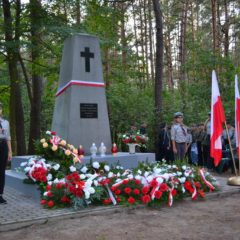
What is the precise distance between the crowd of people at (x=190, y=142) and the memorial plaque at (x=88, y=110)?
2.09 meters

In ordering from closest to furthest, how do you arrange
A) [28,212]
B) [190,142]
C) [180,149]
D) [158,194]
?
[28,212] → [158,194] → [180,149] → [190,142]

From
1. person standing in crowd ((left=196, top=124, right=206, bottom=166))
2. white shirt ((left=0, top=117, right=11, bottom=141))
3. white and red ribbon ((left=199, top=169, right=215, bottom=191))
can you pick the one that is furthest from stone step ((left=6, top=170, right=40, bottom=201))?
person standing in crowd ((left=196, top=124, right=206, bottom=166))

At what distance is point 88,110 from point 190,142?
12.7 feet

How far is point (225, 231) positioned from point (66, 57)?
5769 mm

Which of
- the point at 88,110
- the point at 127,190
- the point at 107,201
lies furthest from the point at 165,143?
the point at 107,201

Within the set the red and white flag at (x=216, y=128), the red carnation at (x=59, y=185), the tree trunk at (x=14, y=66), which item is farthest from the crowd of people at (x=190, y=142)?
the tree trunk at (x=14, y=66)

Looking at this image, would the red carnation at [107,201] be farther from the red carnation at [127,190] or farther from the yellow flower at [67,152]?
the yellow flower at [67,152]

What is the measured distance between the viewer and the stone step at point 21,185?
7043mm

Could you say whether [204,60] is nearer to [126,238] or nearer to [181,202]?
[181,202]

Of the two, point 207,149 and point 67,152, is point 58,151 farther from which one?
point 207,149

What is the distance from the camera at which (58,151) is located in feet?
24.1

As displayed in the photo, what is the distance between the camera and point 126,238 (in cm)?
464

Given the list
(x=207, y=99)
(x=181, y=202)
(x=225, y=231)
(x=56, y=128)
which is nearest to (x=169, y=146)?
(x=56, y=128)

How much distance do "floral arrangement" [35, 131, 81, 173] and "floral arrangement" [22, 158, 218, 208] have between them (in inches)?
5.7
